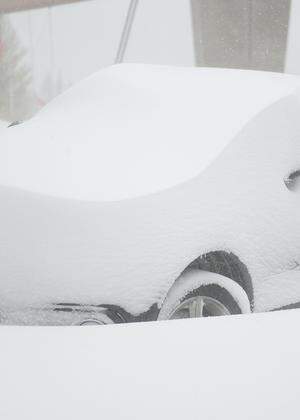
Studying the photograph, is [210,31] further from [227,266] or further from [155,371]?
[155,371]

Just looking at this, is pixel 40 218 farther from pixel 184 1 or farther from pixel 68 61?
pixel 68 61

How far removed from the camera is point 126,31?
11.1 meters

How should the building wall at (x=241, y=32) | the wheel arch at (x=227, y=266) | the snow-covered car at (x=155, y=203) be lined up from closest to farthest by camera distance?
the snow-covered car at (x=155, y=203)
the wheel arch at (x=227, y=266)
the building wall at (x=241, y=32)

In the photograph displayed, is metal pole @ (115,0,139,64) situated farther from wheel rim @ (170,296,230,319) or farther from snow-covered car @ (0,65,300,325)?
→ wheel rim @ (170,296,230,319)

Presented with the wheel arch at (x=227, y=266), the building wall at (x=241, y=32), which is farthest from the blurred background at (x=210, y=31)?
the wheel arch at (x=227, y=266)

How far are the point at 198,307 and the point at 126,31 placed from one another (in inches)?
358

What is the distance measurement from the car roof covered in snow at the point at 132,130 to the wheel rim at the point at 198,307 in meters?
0.51

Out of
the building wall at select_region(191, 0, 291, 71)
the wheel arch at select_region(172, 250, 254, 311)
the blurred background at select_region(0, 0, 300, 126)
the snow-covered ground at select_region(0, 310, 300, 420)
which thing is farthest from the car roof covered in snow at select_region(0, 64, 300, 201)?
the building wall at select_region(191, 0, 291, 71)

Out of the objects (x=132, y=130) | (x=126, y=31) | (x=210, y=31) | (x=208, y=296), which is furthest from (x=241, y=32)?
(x=208, y=296)

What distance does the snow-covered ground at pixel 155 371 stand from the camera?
1.46 meters

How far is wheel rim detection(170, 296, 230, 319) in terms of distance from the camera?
8.94ft

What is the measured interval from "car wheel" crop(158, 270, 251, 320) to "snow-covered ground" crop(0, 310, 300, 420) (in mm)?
757

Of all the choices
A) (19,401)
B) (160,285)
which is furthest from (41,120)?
(19,401)

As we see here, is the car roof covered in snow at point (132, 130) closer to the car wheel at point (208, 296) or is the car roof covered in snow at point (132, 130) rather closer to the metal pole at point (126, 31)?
the car wheel at point (208, 296)
